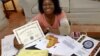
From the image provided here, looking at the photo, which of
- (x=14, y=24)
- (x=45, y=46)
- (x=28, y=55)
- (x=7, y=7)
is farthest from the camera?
(x=7, y=7)

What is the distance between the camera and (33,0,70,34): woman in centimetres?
136

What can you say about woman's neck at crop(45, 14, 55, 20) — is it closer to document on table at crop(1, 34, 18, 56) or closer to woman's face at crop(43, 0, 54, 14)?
woman's face at crop(43, 0, 54, 14)

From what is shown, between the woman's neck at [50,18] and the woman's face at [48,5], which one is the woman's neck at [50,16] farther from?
the woman's face at [48,5]

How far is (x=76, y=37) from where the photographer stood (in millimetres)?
1226

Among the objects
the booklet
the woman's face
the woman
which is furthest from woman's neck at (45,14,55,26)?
the booklet

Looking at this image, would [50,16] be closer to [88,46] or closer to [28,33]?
[28,33]

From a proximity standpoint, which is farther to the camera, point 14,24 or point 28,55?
point 14,24

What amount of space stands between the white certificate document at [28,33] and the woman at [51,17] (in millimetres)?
95

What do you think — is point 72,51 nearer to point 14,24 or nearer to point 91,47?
point 91,47

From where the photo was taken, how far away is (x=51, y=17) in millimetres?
1572

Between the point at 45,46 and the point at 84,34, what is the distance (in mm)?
290

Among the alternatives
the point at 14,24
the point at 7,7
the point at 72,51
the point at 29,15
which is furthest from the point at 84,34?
the point at 7,7

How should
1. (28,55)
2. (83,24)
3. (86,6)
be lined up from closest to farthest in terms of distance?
(28,55), (86,6), (83,24)

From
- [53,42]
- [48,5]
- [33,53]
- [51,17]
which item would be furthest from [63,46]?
[51,17]
